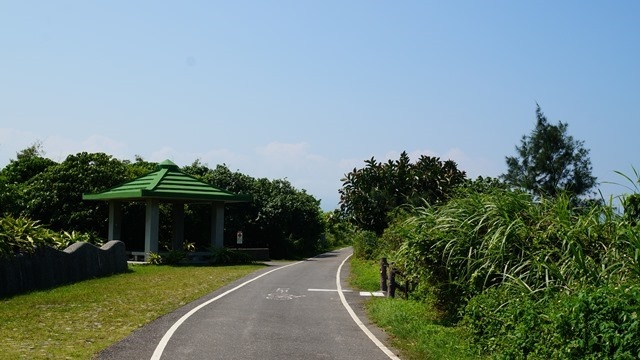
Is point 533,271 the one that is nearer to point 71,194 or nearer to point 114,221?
point 114,221

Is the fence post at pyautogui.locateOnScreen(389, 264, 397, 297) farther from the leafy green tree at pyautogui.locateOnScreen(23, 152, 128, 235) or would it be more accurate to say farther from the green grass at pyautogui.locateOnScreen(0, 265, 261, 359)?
the leafy green tree at pyautogui.locateOnScreen(23, 152, 128, 235)

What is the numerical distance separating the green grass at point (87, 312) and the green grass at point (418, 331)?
4738mm

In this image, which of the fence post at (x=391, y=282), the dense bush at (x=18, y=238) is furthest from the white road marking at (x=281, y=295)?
the dense bush at (x=18, y=238)

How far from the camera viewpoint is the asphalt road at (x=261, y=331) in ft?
35.2

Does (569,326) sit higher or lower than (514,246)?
lower

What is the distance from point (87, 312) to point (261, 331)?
15.6ft

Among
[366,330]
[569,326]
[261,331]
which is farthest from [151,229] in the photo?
[569,326]

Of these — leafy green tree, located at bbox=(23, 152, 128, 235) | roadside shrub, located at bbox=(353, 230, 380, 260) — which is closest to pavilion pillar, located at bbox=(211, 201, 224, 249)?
leafy green tree, located at bbox=(23, 152, 128, 235)

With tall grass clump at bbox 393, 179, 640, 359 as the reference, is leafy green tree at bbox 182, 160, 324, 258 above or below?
above

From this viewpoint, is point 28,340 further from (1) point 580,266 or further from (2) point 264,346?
(1) point 580,266

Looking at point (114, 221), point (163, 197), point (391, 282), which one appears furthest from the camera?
point (114, 221)

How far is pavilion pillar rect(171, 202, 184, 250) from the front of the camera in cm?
3791

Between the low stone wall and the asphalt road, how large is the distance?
4845mm

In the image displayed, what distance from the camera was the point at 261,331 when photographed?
1288cm
